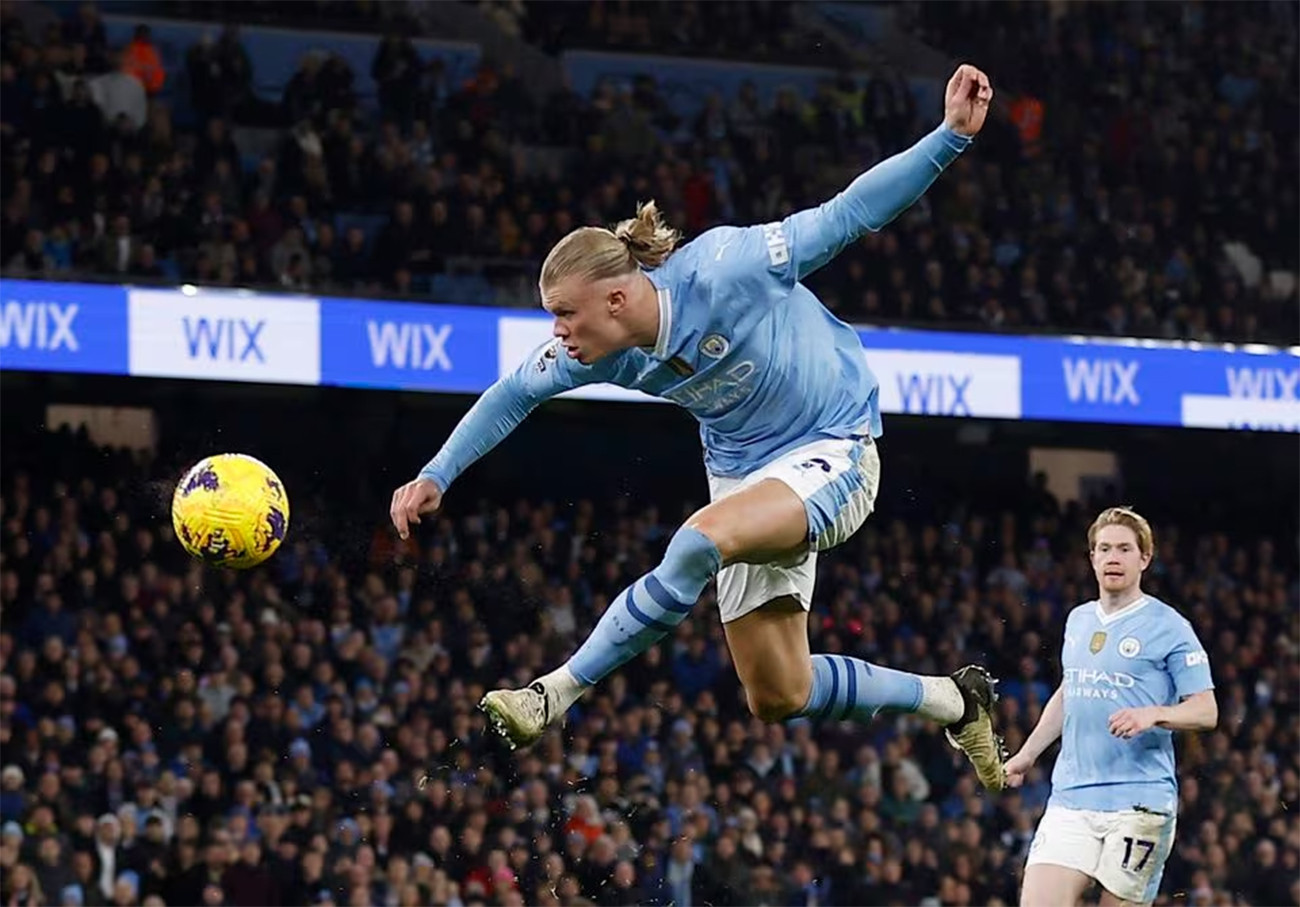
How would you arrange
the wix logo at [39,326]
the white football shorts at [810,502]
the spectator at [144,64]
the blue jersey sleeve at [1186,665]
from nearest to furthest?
the white football shorts at [810,502] < the blue jersey sleeve at [1186,665] < the wix logo at [39,326] < the spectator at [144,64]

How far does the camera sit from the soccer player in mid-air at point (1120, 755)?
8141 mm

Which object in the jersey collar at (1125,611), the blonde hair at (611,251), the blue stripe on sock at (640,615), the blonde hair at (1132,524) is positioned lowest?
the blue stripe on sock at (640,615)

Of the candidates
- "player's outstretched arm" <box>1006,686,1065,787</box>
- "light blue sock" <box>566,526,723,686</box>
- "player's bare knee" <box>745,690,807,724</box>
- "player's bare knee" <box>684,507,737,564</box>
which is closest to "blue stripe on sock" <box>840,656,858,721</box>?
"player's bare knee" <box>745,690,807,724</box>

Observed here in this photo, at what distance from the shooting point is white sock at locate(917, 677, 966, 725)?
805cm

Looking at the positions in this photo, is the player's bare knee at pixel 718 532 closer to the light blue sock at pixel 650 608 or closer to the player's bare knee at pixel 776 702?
the light blue sock at pixel 650 608

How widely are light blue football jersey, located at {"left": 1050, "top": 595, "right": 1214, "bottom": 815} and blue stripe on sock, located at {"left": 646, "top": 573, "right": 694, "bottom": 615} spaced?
1975 mm

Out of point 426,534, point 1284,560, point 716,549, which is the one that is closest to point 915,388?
point 426,534

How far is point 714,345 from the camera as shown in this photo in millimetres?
7008

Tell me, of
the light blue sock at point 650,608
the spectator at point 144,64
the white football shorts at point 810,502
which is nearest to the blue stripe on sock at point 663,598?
the light blue sock at point 650,608

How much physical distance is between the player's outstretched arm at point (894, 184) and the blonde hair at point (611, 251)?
41cm

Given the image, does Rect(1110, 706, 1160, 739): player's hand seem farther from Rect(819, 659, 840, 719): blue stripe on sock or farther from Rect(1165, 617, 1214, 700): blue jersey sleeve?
Rect(819, 659, 840, 719): blue stripe on sock

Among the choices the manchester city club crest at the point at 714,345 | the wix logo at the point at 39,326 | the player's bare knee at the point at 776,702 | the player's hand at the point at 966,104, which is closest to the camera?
the player's hand at the point at 966,104

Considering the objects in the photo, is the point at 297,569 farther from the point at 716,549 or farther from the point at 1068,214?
the point at 716,549

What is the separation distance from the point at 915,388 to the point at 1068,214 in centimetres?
395
